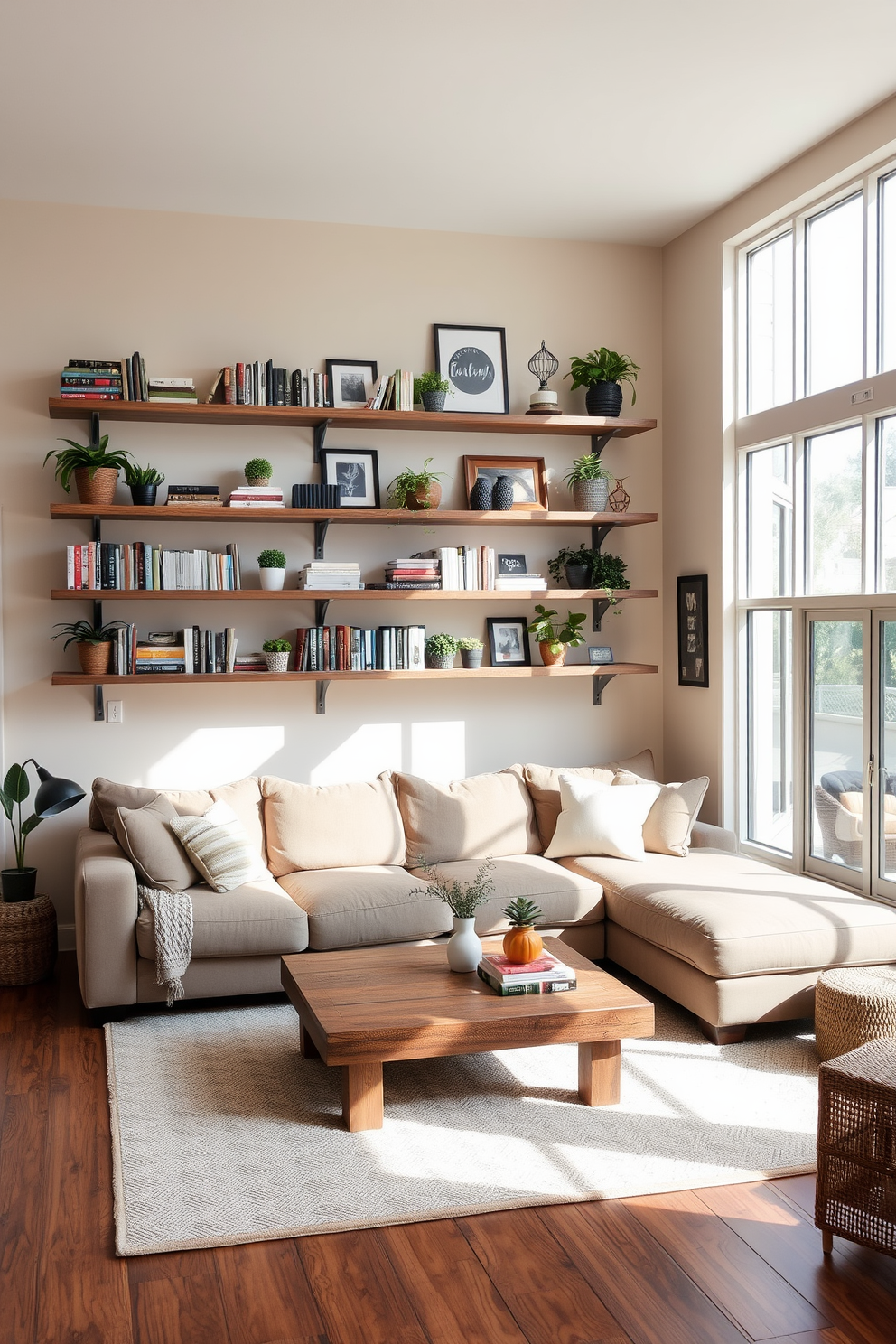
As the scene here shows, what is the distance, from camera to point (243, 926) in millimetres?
4234

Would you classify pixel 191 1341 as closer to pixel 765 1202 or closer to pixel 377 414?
pixel 765 1202

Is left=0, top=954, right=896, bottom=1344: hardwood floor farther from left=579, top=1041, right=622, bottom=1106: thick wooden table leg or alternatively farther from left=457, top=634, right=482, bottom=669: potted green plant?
left=457, top=634, right=482, bottom=669: potted green plant

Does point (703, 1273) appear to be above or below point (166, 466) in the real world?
below

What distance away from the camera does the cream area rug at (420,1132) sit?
2854 mm

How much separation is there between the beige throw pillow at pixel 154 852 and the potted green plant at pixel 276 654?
96cm

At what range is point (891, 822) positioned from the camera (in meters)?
4.37

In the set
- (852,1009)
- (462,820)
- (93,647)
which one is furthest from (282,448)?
(852,1009)

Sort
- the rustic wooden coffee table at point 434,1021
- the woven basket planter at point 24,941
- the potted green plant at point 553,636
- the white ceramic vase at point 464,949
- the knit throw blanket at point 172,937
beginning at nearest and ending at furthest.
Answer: the rustic wooden coffee table at point 434,1021
the white ceramic vase at point 464,949
the knit throw blanket at point 172,937
the woven basket planter at point 24,941
the potted green plant at point 553,636

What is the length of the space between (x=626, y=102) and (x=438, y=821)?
3.01 m

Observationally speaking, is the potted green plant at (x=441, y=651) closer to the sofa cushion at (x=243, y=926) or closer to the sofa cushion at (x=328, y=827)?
the sofa cushion at (x=328, y=827)

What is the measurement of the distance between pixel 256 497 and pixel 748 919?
9.08 ft

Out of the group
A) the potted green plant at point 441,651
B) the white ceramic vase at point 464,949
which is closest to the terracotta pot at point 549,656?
the potted green plant at point 441,651

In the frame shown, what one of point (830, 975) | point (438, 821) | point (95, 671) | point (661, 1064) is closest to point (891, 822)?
point (830, 975)

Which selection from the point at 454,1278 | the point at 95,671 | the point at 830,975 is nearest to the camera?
the point at 454,1278
